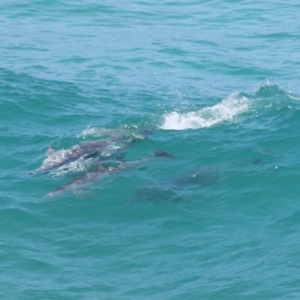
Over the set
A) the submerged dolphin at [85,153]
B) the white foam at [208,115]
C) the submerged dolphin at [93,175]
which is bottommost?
the submerged dolphin at [93,175]

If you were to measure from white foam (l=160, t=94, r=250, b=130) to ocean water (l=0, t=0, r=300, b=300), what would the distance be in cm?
7

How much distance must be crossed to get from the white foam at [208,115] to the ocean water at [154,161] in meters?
0.07

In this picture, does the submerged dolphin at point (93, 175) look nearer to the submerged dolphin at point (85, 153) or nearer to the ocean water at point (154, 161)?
the ocean water at point (154, 161)

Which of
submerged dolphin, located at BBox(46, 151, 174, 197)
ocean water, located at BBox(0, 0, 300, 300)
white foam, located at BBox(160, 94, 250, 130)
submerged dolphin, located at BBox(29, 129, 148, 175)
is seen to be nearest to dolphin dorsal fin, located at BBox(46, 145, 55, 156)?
submerged dolphin, located at BBox(29, 129, 148, 175)

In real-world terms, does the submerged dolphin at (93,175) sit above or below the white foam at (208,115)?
below

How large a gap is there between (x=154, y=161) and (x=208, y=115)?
14.5 ft

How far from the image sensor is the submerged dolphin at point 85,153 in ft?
68.0

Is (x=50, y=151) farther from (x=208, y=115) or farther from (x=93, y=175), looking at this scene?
(x=208, y=115)

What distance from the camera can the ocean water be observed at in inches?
613

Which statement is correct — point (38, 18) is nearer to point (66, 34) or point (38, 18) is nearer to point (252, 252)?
point (66, 34)

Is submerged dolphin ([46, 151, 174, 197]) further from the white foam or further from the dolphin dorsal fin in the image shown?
the white foam

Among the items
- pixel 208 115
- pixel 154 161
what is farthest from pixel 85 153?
pixel 208 115

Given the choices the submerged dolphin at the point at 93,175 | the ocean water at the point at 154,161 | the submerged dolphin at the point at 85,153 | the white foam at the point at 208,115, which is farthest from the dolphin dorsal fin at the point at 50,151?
the white foam at the point at 208,115

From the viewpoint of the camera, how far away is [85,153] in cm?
2125
